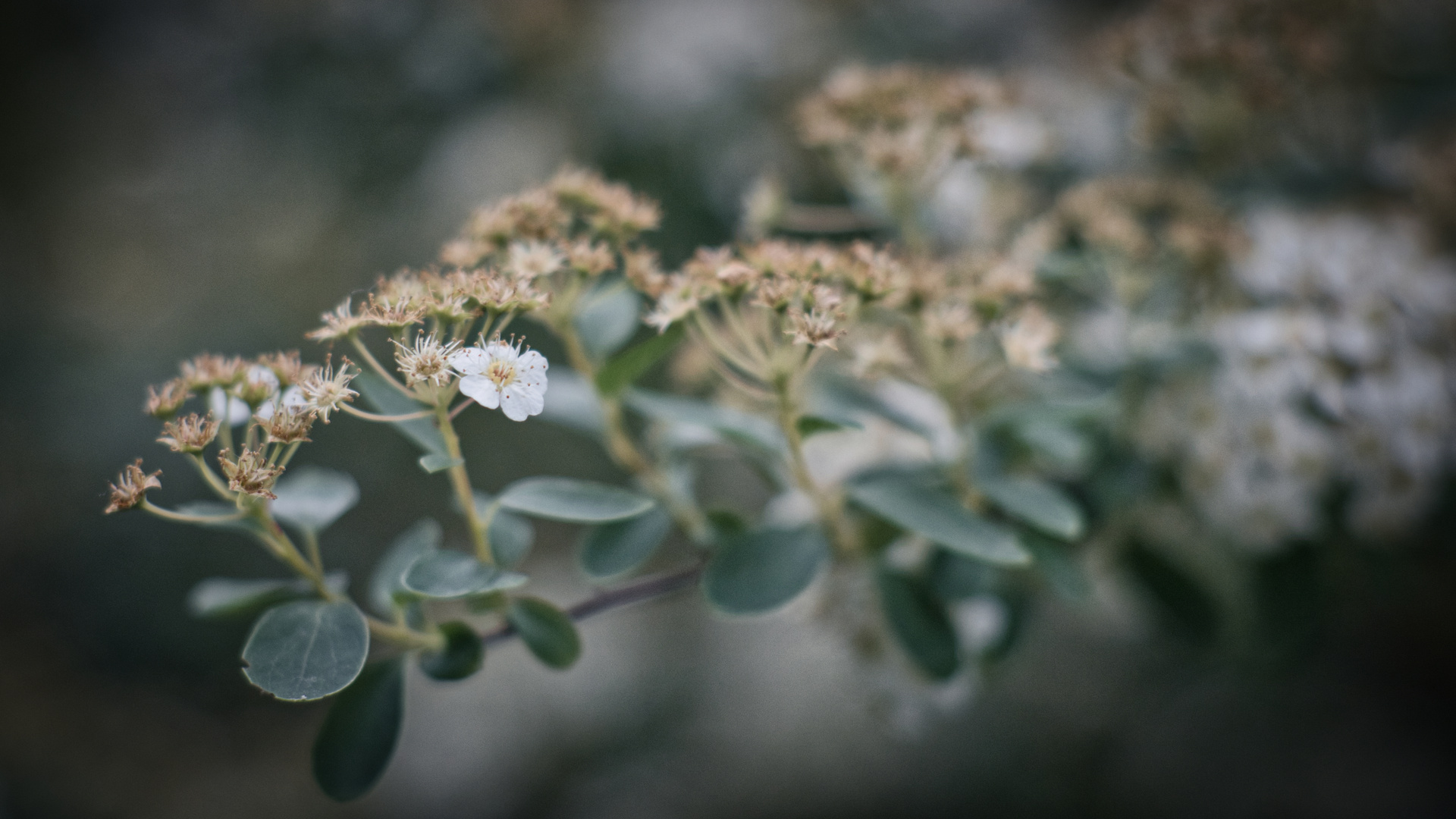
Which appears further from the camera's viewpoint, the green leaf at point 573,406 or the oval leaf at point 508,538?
the green leaf at point 573,406

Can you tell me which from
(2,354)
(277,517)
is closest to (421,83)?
(277,517)

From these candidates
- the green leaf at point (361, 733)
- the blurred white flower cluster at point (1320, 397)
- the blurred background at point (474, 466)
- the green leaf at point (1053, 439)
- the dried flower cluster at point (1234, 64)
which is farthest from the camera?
the blurred background at point (474, 466)

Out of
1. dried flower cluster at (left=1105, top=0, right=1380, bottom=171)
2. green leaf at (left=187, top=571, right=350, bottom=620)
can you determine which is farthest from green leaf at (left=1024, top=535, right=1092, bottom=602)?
dried flower cluster at (left=1105, top=0, right=1380, bottom=171)

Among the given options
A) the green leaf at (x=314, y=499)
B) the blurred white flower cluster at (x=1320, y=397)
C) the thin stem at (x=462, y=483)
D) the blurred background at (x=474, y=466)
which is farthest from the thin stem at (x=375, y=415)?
the blurred background at (x=474, y=466)

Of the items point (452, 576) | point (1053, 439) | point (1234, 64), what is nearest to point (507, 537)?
point (452, 576)

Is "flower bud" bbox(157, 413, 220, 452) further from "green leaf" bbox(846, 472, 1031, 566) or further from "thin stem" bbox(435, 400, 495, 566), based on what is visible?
"green leaf" bbox(846, 472, 1031, 566)

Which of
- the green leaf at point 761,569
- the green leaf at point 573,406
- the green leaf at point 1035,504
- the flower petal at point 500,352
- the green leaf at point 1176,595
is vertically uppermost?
the green leaf at point 573,406

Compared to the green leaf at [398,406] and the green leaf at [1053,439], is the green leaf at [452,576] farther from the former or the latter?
the green leaf at [1053,439]
